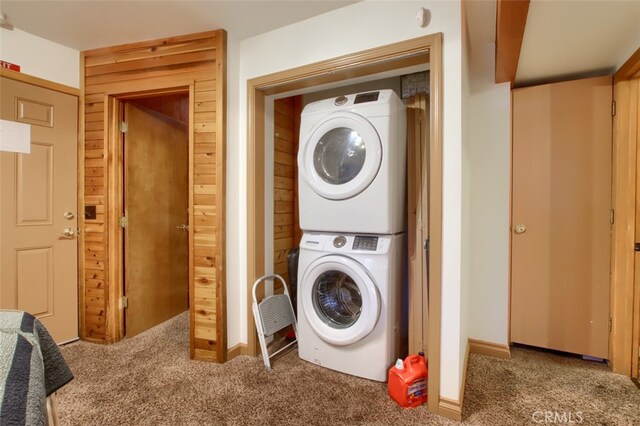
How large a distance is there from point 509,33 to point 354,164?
1027 mm

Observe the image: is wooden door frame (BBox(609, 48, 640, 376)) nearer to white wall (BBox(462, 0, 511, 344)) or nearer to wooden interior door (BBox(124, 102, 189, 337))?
white wall (BBox(462, 0, 511, 344))

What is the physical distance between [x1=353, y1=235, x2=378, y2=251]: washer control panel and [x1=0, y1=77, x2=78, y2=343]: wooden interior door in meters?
2.18

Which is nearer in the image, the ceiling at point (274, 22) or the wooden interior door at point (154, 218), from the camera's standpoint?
the ceiling at point (274, 22)

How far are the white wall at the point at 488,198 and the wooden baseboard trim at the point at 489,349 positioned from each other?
0.03 meters

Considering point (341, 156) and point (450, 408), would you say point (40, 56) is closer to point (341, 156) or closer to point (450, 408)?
point (341, 156)

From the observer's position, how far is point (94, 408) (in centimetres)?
163

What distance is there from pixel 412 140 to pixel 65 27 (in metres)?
2.41

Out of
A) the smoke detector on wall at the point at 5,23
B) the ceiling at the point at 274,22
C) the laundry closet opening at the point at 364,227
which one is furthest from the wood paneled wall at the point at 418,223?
the smoke detector on wall at the point at 5,23

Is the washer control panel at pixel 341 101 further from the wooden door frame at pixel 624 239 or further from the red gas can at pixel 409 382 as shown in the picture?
the wooden door frame at pixel 624 239

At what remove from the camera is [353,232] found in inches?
77.1

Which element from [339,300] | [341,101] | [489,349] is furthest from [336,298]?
[341,101]

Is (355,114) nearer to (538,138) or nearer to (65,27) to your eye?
(538,138)

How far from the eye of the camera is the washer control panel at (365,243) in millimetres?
1871

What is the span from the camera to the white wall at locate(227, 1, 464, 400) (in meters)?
1.56
